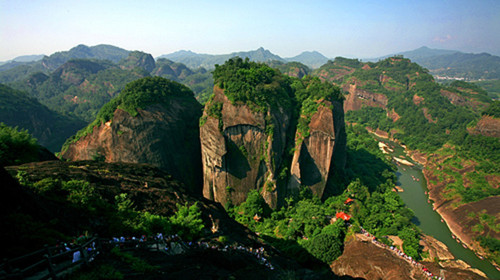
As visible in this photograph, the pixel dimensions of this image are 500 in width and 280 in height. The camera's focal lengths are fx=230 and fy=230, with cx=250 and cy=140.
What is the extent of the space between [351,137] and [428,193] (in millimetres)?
21734

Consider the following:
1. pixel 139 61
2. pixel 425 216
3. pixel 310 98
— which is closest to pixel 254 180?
pixel 310 98

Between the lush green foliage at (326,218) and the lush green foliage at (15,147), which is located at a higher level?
the lush green foliage at (15,147)

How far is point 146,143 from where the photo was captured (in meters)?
26.6

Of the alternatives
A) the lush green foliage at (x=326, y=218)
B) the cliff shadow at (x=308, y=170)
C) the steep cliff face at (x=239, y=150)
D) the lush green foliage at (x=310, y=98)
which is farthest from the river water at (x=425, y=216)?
the steep cliff face at (x=239, y=150)

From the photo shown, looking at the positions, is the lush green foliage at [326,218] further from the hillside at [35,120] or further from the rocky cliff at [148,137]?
the hillside at [35,120]

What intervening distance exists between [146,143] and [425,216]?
40665 millimetres

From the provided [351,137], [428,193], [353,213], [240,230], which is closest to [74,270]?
[240,230]

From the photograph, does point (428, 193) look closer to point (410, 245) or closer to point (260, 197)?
point (410, 245)

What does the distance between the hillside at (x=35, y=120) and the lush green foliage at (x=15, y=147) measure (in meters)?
50.7

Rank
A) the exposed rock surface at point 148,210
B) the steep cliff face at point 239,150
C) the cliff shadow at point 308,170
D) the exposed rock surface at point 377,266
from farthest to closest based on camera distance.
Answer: the cliff shadow at point 308,170
the steep cliff face at point 239,150
the exposed rock surface at point 377,266
the exposed rock surface at point 148,210

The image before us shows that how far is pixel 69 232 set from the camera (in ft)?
25.9

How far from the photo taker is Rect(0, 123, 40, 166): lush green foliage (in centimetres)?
1205

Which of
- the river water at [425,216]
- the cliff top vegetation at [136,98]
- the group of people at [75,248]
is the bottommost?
the river water at [425,216]

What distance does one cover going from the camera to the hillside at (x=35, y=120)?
5156 cm
